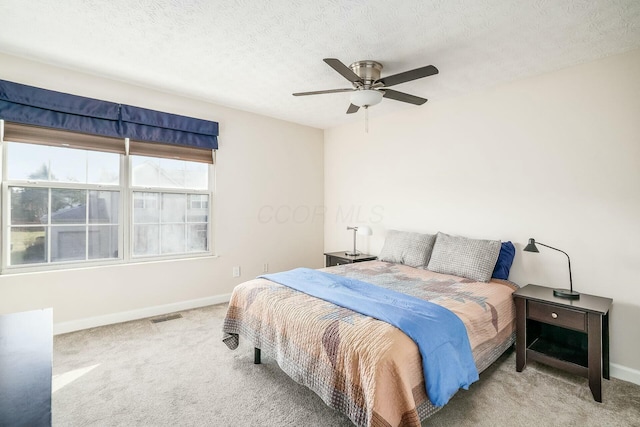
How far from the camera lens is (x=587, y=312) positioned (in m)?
2.08

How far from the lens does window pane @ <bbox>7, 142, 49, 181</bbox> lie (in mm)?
2762

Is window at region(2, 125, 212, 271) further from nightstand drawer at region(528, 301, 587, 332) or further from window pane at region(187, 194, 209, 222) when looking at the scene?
nightstand drawer at region(528, 301, 587, 332)

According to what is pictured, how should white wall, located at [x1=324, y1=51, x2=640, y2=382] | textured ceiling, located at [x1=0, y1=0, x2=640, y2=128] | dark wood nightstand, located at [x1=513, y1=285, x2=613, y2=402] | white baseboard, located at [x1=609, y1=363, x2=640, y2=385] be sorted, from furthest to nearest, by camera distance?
white wall, located at [x1=324, y1=51, x2=640, y2=382] → white baseboard, located at [x1=609, y1=363, x2=640, y2=385] → dark wood nightstand, located at [x1=513, y1=285, x2=613, y2=402] → textured ceiling, located at [x1=0, y1=0, x2=640, y2=128]

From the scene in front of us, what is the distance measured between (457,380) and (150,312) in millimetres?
3144

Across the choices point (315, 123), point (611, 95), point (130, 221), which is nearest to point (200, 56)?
point (130, 221)

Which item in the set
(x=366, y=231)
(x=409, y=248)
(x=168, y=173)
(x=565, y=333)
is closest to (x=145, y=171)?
(x=168, y=173)

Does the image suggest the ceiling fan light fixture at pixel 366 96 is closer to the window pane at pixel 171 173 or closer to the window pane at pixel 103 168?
the window pane at pixel 171 173

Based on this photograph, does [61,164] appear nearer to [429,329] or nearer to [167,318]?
[167,318]

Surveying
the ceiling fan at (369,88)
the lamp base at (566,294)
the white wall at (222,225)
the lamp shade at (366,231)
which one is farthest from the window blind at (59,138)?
the lamp base at (566,294)

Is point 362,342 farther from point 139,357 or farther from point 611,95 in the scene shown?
point 611,95

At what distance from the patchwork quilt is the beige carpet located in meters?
0.20

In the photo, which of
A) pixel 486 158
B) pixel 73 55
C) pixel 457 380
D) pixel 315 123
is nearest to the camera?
pixel 457 380

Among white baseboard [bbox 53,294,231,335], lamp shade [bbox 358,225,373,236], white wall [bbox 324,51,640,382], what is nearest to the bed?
white wall [bbox 324,51,640,382]

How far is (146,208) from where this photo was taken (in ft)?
11.4
